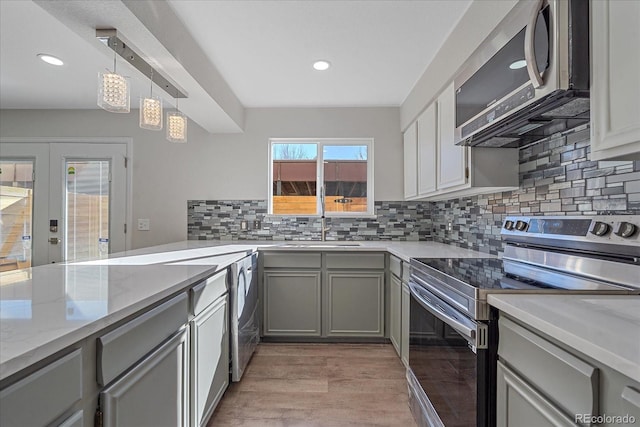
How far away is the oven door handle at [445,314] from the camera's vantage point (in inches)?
43.6

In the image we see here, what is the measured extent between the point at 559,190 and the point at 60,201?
4250 mm

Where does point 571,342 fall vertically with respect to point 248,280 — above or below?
above

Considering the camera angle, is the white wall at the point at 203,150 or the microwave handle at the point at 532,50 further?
the white wall at the point at 203,150

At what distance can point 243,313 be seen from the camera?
224 cm

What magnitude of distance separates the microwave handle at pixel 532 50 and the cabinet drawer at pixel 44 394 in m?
1.52

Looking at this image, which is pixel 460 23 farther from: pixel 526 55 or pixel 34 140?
pixel 34 140

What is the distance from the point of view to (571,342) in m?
0.69

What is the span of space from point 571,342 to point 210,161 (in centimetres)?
334

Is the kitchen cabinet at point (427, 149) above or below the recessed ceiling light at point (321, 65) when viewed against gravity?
below

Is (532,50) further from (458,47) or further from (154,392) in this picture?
(154,392)

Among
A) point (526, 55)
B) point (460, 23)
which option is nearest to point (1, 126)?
point (460, 23)

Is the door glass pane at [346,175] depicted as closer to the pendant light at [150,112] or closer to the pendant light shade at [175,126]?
the pendant light shade at [175,126]

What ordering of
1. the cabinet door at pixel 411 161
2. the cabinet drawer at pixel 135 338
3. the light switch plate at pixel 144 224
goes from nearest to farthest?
the cabinet drawer at pixel 135 338
the cabinet door at pixel 411 161
the light switch plate at pixel 144 224

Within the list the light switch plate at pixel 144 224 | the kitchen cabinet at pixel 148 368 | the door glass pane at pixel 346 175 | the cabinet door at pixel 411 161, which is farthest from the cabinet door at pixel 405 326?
the light switch plate at pixel 144 224
